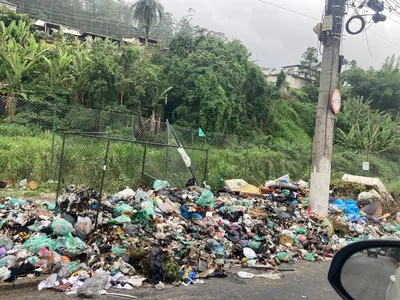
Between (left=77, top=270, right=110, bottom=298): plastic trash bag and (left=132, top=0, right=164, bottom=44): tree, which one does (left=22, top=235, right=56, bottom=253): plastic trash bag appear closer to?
(left=77, top=270, right=110, bottom=298): plastic trash bag

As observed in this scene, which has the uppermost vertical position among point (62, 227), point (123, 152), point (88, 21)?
point (88, 21)

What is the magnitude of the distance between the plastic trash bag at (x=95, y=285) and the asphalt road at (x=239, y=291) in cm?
11

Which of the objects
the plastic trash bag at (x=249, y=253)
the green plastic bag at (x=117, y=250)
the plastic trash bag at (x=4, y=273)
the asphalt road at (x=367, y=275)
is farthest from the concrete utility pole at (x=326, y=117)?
the asphalt road at (x=367, y=275)

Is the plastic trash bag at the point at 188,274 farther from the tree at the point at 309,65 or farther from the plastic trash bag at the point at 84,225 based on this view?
the tree at the point at 309,65

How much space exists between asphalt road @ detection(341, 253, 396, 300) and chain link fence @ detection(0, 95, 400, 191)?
6.10 meters

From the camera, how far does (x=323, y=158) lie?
8.94 m

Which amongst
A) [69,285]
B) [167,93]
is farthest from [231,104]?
[69,285]

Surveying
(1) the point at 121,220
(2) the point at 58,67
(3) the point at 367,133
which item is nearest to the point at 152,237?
(1) the point at 121,220

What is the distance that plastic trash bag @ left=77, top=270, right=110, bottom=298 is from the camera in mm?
4383

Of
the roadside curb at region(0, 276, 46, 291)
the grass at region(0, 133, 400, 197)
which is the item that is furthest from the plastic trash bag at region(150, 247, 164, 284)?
the grass at region(0, 133, 400, 197)

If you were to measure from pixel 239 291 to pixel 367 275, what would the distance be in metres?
3.40

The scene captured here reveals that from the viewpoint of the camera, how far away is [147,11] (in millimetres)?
39344

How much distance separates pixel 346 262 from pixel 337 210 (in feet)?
29.3

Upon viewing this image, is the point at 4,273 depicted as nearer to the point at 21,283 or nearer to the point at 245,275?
the point at 21,283
